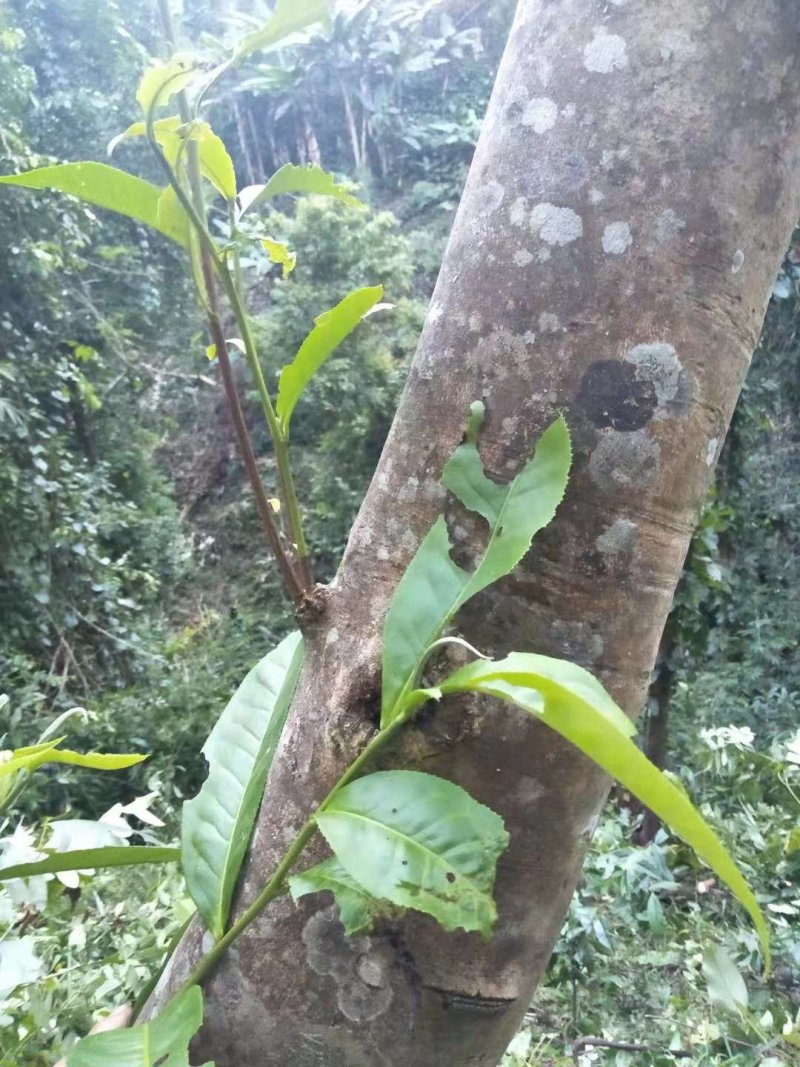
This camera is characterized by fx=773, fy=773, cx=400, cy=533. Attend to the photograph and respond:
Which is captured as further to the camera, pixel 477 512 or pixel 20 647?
pixel 20 647

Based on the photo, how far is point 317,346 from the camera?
497 mm

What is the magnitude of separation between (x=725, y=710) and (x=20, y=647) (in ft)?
8.40

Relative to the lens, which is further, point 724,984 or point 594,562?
point 724,984

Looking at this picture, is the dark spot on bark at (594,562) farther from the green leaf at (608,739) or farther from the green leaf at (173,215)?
the green leaf at (173,215)

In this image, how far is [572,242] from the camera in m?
0.46

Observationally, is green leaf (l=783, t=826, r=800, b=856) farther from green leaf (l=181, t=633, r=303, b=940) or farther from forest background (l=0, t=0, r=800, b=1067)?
green leaf (l=181, t=633, r=303, b=940)

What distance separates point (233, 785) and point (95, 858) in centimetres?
10

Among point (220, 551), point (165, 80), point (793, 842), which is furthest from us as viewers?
point (220, 551)

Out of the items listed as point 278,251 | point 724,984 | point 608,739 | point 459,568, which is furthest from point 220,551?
point 608,739

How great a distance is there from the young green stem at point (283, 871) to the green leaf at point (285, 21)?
14.7 inches

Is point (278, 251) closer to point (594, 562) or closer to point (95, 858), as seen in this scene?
point (594, 562)

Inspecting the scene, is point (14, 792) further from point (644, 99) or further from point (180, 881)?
point (180, 881)

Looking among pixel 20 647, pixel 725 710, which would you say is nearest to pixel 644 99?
pixel 20 647

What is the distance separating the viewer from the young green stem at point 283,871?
405 millimetres
